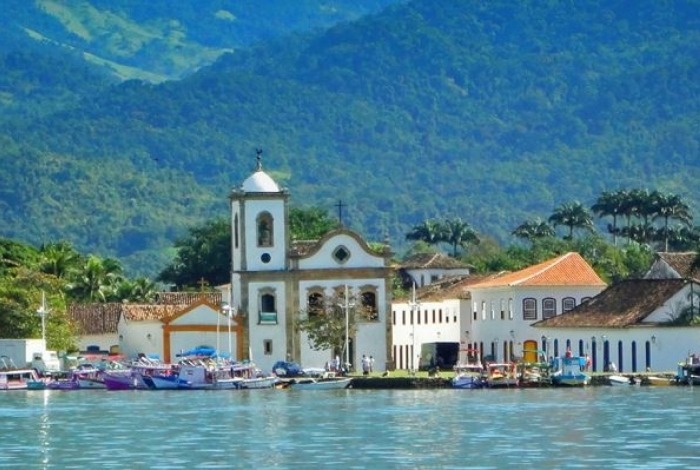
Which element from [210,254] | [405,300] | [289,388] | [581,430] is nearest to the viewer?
[581,430]

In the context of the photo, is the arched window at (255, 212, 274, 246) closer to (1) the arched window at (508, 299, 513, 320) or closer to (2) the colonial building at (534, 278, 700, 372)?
(1) the arched window at (508, 299, 513, 320)

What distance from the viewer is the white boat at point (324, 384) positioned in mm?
120312

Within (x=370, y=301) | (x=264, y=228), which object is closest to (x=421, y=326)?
(x=370, y=301)

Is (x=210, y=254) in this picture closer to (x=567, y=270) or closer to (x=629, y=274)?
(x=629, y=274)

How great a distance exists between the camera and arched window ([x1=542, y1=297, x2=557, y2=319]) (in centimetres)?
13612

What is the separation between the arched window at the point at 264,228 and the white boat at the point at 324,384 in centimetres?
1422

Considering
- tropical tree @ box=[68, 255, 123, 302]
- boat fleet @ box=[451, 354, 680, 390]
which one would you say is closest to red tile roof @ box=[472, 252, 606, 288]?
boat fleet @ box=[451, 354, 680, 390]

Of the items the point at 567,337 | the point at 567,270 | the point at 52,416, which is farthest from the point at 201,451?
the point at 567,270

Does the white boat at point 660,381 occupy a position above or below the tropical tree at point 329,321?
below

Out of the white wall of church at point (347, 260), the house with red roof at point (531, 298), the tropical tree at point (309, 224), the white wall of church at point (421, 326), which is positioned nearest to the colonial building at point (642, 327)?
the house with red roof at point (531, 298)

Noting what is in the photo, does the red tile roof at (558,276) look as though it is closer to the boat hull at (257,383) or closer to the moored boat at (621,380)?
the boat hull at (257,383)

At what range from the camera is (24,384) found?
127m

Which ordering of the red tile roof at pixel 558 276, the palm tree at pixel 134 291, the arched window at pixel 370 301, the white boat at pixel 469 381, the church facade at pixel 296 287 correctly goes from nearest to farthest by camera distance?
1. the white boat at pixel 469 381
2. the church facade at pixel 296 287
3. the arched window at pixel 370 301
4. the red tile roof at pixel 558 276
5. the palm tree at pixel 134 291

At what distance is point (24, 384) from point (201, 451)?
5150cm
